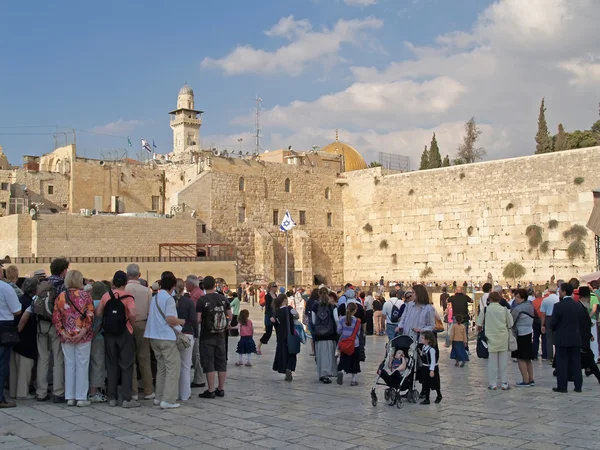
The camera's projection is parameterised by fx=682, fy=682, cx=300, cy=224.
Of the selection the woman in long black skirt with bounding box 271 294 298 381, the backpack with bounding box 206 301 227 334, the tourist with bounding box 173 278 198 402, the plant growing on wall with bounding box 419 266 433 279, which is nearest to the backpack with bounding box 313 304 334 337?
the woman in long black skirt with bounding box 271 294 298 381

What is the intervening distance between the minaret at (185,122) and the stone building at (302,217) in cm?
2257

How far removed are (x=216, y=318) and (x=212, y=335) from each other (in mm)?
190

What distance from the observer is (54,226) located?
26.4 m

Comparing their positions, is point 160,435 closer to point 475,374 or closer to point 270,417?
point 270,417

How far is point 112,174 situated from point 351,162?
16651 mm

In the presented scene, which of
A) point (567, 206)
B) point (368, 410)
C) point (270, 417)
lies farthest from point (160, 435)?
point (567, 206)

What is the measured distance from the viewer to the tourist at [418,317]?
26.2 ft

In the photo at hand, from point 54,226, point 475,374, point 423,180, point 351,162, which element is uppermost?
point 351,162

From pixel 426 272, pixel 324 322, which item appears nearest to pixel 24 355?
pixel 324 322

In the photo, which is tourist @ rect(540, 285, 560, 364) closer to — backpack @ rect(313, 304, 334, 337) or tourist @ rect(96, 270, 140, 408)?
backpack @ rect(313, 304, 334, 337)

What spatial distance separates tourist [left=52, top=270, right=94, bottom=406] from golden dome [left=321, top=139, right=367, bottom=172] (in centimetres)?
3780

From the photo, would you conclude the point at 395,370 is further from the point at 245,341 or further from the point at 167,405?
the point at 245,341

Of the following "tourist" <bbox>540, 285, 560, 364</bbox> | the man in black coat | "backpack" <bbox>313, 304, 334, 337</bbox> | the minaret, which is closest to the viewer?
the man in black coat

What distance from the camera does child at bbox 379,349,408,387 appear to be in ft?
23.5
